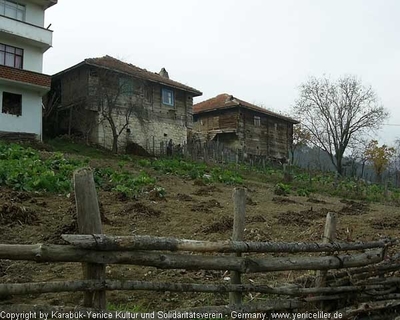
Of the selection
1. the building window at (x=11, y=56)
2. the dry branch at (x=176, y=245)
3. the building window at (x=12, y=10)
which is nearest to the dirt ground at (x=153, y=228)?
the dry branch at (x=176, y=245)

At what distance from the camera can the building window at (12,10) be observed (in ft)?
73.5

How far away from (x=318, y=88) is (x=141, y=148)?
22.4 metres

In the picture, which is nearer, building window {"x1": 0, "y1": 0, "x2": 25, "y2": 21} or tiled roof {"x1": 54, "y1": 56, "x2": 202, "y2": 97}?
building window {"x1": 0, "y1": 0, "x2": 25, "y2": 21}

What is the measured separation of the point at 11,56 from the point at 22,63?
2.28 feet

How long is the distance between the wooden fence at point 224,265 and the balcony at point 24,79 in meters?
20.7

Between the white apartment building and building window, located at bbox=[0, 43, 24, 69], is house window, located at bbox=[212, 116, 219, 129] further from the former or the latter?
building window, located at bbox=[0, 43, 24, 69]

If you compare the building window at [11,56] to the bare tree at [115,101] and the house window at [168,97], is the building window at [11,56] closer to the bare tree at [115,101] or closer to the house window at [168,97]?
the bare tree at [115,101]

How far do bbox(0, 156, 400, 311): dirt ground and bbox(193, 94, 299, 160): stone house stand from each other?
74.3 ft

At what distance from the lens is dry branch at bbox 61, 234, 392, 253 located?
2.92 meters

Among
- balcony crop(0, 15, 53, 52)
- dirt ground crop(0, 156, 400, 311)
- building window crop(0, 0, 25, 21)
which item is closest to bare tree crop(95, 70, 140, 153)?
balcony crop(0, 15, 53, 52)

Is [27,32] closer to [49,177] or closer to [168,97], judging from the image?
[168,97]

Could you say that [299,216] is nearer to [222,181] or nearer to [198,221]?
[198,221]

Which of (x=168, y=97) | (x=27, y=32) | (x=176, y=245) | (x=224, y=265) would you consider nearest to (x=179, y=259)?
(x=176, y=245)

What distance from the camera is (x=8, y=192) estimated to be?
9172mm
